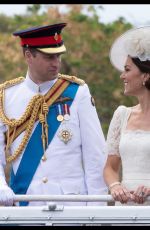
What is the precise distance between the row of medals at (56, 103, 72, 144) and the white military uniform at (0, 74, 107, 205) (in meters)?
0.02

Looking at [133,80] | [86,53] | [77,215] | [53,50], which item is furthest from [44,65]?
[86,53]

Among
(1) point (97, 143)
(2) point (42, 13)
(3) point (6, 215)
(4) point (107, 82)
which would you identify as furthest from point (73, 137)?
(2) point (42, 13)

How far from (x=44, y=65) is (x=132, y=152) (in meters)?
0.92

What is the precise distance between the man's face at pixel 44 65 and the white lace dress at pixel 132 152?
62 cm

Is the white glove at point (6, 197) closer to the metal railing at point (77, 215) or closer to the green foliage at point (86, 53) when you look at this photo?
the metal railing at point (77, 215)

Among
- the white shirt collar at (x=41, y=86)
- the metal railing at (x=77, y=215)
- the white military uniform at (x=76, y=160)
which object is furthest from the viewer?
the white shirt collar at (x=41, y=86)

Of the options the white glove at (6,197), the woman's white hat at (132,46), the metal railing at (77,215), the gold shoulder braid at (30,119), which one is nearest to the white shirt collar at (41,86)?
the gold shoulder braid at (30,119)

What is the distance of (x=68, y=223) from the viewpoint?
4.38 m

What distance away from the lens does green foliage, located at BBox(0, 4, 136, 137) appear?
15781mm

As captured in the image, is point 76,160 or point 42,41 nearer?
point 76,160

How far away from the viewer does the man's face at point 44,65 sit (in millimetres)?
5941

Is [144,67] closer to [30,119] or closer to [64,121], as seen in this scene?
[64,121]

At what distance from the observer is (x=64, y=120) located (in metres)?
6.00

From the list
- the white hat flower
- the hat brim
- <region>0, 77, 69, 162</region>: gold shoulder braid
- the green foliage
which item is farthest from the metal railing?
the green foliage
